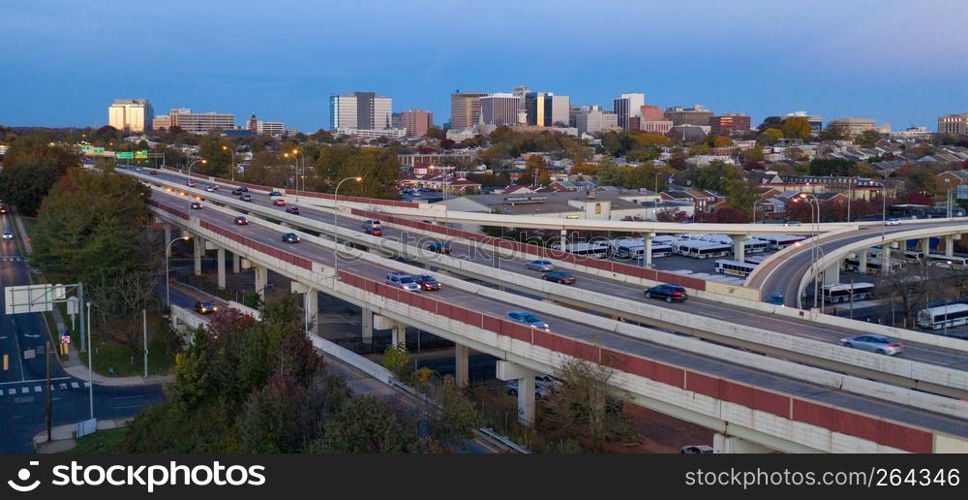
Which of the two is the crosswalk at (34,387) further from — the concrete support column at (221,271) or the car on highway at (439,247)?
the concrete support column at (221,271)

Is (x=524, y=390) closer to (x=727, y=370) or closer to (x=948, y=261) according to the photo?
(x=727, y=370)

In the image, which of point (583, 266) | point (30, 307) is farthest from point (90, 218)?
point (583, 266)

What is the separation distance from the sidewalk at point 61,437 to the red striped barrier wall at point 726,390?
10572 mm

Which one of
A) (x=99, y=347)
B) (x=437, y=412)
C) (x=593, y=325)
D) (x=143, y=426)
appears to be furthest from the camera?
(x=99, y=347)

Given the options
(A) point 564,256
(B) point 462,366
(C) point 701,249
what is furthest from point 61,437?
(C) point 701,249

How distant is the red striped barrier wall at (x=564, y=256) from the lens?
112 ft

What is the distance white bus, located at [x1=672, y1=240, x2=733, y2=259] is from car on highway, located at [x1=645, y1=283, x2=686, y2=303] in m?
28.7

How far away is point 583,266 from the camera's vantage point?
126ft

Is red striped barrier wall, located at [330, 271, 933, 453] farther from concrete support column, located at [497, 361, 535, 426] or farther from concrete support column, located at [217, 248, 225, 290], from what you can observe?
concrete support column, located at [217, 248, 225, 290]

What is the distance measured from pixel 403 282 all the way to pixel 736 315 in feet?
Answer: 39.3

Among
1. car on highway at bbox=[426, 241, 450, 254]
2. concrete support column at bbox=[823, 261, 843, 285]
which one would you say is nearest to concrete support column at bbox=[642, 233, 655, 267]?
concrete support column at bbox=[823, 261, 843, 285]

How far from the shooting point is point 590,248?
2361 inches

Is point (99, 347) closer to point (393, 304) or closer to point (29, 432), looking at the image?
point (29, 432)

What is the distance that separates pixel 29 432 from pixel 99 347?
35.4ft
